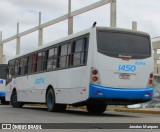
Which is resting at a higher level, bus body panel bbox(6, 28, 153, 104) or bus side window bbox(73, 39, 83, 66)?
bus side window bbox(73, 39, 83, 66)

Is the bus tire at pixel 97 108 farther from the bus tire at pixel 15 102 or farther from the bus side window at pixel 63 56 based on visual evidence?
the bus tire at pixel 15 102

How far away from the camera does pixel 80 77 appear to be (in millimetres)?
15469

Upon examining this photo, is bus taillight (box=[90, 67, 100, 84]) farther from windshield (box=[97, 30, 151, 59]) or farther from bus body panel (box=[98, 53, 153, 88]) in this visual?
windshield (box=[97, 30, 151, 59])

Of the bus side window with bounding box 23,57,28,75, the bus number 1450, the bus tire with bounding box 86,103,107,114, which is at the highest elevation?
the bus side window with bounding box 23,57,28,75

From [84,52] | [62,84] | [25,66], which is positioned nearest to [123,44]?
[84,52]

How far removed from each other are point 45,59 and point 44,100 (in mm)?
1773

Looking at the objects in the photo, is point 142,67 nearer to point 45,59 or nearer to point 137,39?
point 137,39

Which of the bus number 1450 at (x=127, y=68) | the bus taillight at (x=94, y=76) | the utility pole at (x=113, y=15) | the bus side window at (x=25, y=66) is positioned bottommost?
the bus taillight at (x=94, y=76)

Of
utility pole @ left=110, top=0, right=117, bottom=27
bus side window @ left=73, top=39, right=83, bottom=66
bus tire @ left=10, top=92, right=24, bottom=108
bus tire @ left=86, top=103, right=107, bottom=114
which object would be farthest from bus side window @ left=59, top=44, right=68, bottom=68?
utility pole @ left=110, top=0, right=117, bottom=27

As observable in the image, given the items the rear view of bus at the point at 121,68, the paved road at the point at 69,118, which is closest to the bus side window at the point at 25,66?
the paved road at the point at 69,118

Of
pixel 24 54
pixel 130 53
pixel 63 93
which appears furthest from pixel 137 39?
pixel 24 54

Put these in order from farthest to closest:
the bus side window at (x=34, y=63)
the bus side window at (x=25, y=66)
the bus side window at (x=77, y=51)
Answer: the bus side window at (x=25, y=66), the bus side window at (x=34, y=63), the bus side window at (x=77, y=51)

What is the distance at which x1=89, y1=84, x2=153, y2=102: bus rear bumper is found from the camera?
14.8 m

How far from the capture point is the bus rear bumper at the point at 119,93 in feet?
48.5
